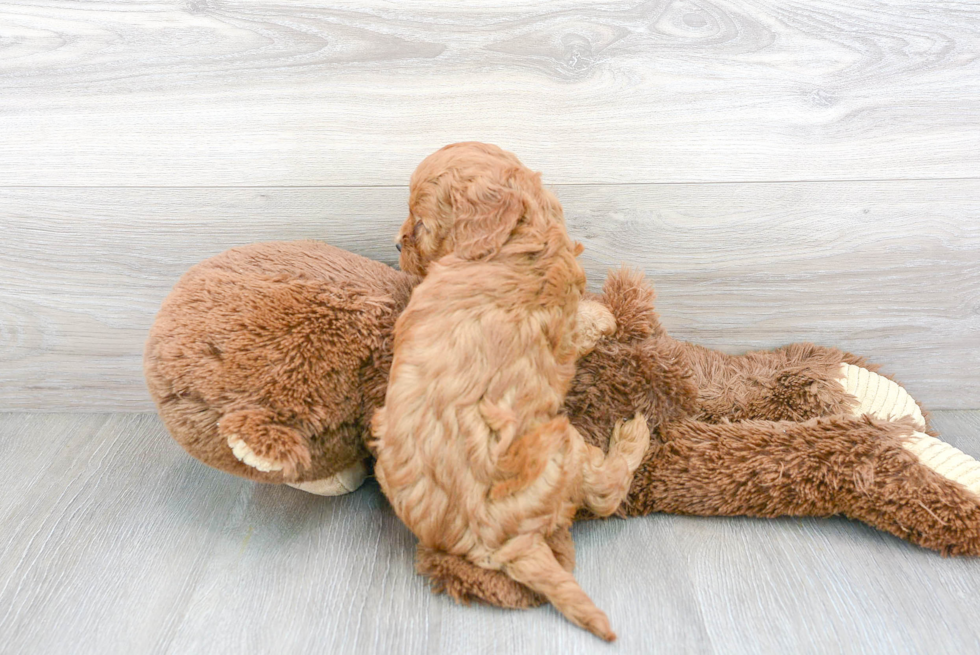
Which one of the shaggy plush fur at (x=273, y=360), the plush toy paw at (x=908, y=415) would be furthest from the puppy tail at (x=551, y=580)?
the plush toy paw at (x=908, y=415)

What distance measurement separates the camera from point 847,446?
877 mm

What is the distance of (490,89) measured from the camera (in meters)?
0.96

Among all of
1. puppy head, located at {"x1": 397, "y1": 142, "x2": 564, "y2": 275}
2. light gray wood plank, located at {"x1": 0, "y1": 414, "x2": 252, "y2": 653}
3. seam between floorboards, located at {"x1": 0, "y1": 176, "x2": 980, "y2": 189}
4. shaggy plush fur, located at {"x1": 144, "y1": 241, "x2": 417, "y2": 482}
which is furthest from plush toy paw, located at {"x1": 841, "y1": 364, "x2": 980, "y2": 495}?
light gray wood plank, located at {"x1": 0, "y1": 414, "x2": 252, "y2": 653}

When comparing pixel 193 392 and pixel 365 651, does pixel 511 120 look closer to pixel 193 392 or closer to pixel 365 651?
pixel 193 392

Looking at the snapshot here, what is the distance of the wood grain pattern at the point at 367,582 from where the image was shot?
0.73m

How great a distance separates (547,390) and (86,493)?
714 mm

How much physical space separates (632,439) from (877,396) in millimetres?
405

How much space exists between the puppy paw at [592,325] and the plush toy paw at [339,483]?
14.1 inches

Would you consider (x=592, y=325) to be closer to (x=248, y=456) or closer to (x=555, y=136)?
(x=555, y=136)

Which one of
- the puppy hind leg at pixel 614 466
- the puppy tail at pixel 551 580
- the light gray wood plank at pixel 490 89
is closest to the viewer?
the puppy tail at pixel 551 580

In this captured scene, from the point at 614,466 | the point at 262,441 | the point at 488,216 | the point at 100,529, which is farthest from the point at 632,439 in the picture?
the point at 100,529

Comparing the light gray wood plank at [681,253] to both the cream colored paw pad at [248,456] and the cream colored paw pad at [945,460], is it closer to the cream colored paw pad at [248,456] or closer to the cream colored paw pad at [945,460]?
the cream colored paw pad at [945,460]

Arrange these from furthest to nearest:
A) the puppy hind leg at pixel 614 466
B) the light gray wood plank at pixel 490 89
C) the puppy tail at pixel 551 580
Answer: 1. the light gray wood plank at pixel 490 89
2. the puppy hind leg at pixel 614 466
3. the puppy tail at pixel 551 580

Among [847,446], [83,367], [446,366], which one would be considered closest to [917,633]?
[847,446]
